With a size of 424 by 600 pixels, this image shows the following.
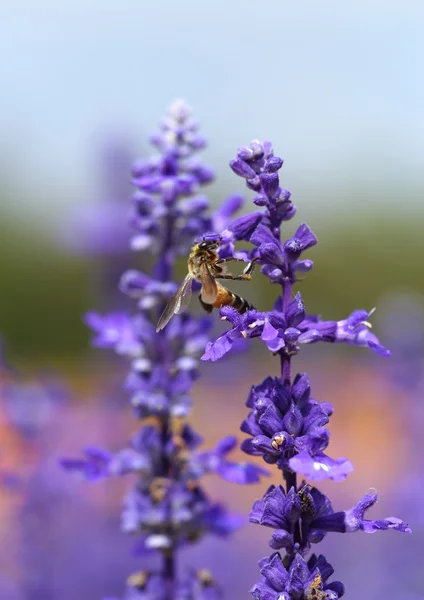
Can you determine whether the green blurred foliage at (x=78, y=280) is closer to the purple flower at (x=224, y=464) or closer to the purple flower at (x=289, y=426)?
the purple flower at (x=224, y=464)

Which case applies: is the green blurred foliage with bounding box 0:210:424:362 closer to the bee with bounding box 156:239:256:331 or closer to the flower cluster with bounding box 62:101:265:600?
the flower cluster with bounding box 62:101:265:600

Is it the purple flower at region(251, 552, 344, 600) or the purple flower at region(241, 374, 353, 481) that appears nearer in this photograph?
the purple flower at region(251, 552, 344, 600)

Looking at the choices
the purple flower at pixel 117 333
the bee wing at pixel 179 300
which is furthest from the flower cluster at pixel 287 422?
the purple flower at pixel 117 333

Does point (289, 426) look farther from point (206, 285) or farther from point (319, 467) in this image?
point (206, 285)

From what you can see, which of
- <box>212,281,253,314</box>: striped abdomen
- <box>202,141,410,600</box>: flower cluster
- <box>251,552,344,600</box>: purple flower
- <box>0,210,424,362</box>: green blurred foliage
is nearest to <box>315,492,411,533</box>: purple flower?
<box>202,141,410,600</box>: flower cluster

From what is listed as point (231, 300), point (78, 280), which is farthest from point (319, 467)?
point (78, 280)

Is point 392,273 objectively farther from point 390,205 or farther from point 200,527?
point 200,527
